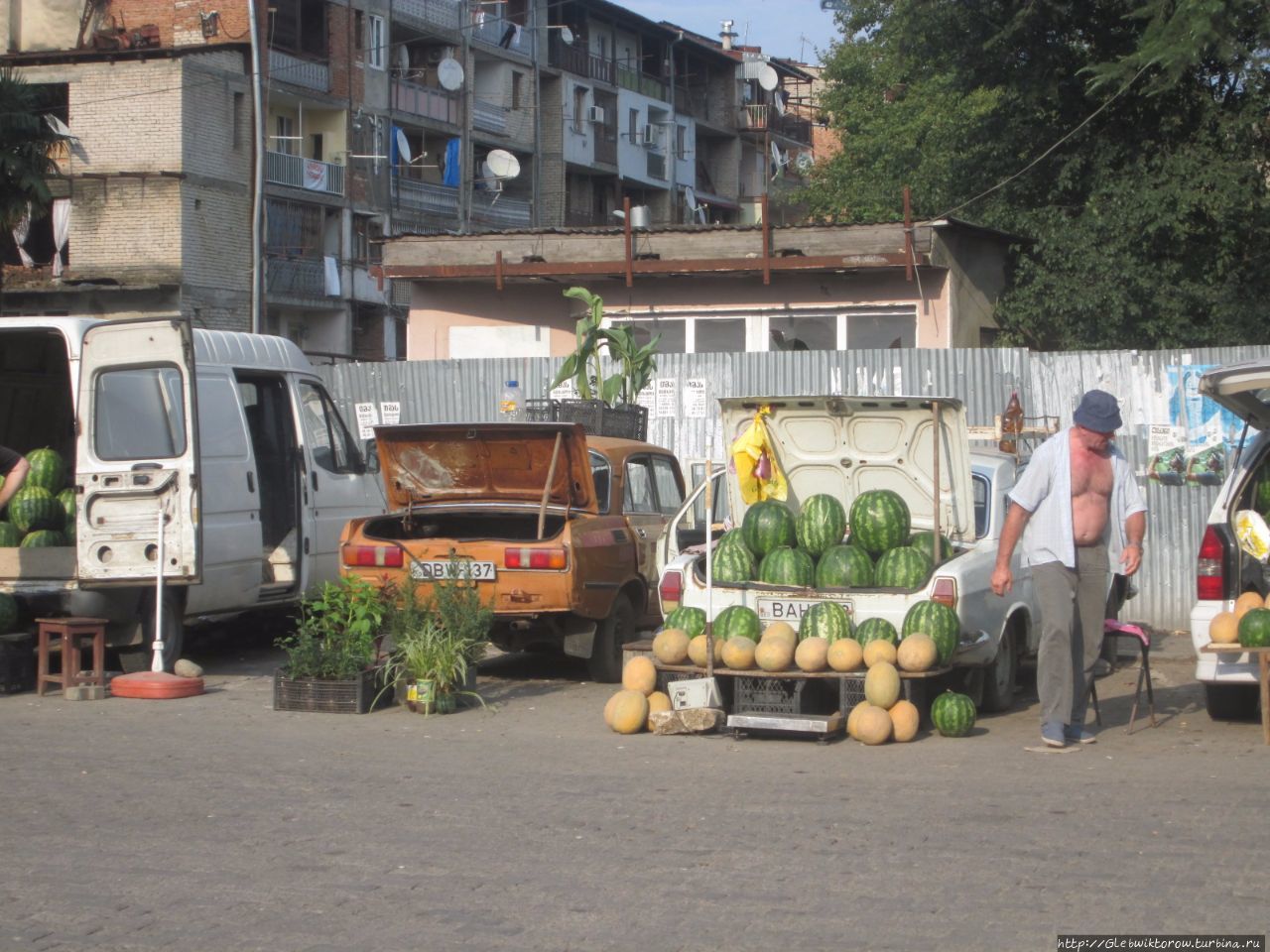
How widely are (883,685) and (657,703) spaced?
145cm

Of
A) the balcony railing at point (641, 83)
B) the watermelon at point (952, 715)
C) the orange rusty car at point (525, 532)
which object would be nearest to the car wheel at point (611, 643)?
the orange rusty car at point (525, 532)

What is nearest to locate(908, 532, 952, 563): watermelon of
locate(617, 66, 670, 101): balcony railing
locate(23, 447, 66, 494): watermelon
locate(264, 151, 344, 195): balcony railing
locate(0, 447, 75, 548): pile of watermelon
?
locate(0, 447, 75, 548): pile of watermelon

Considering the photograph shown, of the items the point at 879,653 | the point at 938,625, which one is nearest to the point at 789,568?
the point at 879,653

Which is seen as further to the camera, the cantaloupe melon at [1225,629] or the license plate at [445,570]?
the license plate at [445,570]

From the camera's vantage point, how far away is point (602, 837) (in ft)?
22.0

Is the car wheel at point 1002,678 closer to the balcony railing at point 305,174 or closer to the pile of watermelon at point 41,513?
the pile of watermelon at point 41,513

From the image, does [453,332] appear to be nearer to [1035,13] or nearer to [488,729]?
[1035,13]

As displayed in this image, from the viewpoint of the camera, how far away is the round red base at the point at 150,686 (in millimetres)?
11094

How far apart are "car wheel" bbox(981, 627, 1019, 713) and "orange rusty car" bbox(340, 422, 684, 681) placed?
2.90 metres

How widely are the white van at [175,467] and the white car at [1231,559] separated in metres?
6.86

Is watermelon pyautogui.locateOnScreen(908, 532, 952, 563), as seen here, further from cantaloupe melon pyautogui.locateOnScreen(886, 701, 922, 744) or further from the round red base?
the round red base

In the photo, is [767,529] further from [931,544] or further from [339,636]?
[339,636]

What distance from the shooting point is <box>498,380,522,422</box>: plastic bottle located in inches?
720

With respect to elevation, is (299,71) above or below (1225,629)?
above
